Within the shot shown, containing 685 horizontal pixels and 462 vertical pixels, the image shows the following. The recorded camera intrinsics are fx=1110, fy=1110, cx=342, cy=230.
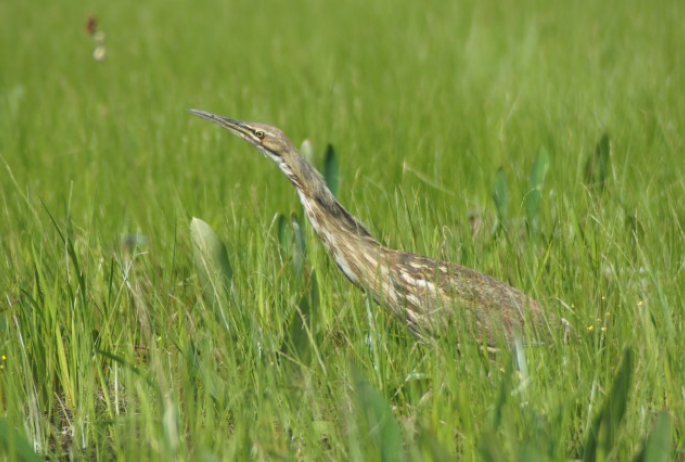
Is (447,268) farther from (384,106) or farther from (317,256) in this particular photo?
(384,106)

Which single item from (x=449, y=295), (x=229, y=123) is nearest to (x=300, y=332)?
(x=449, y=295)

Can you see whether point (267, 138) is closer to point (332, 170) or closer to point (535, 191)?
point (332, 170)

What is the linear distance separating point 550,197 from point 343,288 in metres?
0.97

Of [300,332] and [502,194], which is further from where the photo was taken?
[502,194]

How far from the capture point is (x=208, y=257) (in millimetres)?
3395

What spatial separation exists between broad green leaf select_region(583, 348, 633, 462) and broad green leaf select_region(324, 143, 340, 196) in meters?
1.97

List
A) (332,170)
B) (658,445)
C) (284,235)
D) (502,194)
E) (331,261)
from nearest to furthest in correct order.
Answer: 1. (658,445)
2. (331,261)
3. (284,235)
4. (502,194)
5. (332,170)

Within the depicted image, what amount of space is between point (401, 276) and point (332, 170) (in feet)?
2.95

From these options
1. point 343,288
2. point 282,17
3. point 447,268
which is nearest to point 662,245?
point 447,268

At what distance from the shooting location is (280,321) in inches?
126

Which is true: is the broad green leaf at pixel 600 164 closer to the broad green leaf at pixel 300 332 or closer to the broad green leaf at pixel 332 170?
the broad green leaf at pixel 332 170

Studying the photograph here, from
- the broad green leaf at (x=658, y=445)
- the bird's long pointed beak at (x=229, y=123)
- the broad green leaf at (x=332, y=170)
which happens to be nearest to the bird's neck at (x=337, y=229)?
the bird's long pointed beak at (x=229, y=123)

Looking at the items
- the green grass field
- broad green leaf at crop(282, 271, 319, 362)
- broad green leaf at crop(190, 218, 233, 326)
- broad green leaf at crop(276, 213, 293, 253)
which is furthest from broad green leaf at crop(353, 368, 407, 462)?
broad green leaf at crop(276, 213, 293, 253)

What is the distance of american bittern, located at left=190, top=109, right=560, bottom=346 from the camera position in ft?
10.7
